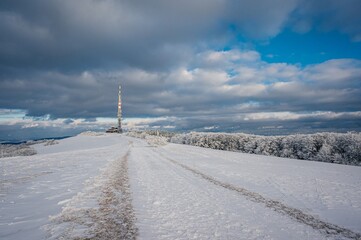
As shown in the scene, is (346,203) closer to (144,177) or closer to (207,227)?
(207,227)

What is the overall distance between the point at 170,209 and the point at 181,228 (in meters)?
1.55

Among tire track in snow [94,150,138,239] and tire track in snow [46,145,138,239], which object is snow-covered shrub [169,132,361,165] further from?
tire track in snow [46,145,138,239]

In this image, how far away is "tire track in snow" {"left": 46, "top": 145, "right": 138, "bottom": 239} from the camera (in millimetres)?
5355

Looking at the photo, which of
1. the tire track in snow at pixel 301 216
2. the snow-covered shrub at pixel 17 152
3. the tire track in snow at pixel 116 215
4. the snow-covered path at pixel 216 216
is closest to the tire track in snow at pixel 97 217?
the tire track in snow at pixel 116 215

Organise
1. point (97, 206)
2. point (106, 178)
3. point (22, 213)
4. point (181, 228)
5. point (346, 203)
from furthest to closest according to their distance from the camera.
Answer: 1. point (106, 178)
2. point (346, 203)
3. point (97, 206)
4. point (22, 213)
5. point (181, 228)

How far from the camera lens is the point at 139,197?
871 cm

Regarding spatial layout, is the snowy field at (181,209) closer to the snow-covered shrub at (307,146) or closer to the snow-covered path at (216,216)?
the snow-covered path at (216,216)

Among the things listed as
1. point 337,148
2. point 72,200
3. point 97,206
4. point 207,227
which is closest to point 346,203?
point 207,227

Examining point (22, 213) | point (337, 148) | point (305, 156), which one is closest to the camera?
point (22, 213)

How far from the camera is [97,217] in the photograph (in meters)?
6.48

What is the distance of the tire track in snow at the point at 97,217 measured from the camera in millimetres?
5355

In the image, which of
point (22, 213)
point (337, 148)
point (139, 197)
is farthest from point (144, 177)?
point (337, 148)

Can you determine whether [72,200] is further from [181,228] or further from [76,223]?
[181,228]

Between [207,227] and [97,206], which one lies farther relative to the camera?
[97,206]
